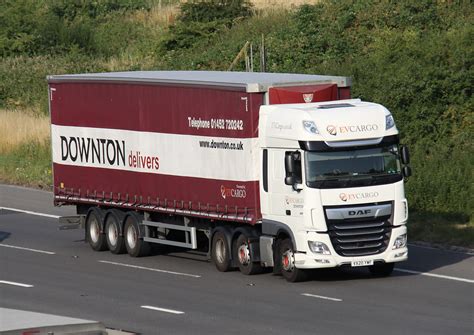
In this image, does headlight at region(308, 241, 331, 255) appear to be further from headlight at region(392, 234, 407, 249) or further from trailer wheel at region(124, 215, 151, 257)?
trailer wheel at region(124, 215, 151, 257)

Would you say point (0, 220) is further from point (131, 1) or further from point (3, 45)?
point (131, 1)

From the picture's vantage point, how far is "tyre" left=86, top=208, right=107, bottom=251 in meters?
28.8

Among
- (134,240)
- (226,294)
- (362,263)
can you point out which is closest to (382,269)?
(362,263)

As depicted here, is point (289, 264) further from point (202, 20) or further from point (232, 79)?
point (202, 20)

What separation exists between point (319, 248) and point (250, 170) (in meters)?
2.17

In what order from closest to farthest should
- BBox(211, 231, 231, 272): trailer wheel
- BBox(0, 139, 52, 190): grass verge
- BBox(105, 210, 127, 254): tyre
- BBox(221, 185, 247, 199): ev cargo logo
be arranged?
1. BBox(221, 185, 247, 199): ev cargo logo
2. BBox(211, 231, 231, 272): trailer wheel
3. BBox(105, 210, 127, 254): tyre
4. BBox(0, 139, 52, 190): grass verge

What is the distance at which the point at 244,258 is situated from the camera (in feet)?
80.2

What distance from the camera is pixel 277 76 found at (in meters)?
25.3

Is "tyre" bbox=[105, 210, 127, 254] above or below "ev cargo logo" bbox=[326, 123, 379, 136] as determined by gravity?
below

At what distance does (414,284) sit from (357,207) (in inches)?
66.8

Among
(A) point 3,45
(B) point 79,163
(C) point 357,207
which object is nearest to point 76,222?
(B) point 79,163

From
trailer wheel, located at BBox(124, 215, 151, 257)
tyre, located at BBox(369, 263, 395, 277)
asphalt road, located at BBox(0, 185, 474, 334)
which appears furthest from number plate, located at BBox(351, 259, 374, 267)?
trailer wheel, located at BBox(124, 215, 151, 257)

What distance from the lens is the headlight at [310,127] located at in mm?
22969

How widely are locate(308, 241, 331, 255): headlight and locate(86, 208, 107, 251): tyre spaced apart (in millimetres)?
7188
